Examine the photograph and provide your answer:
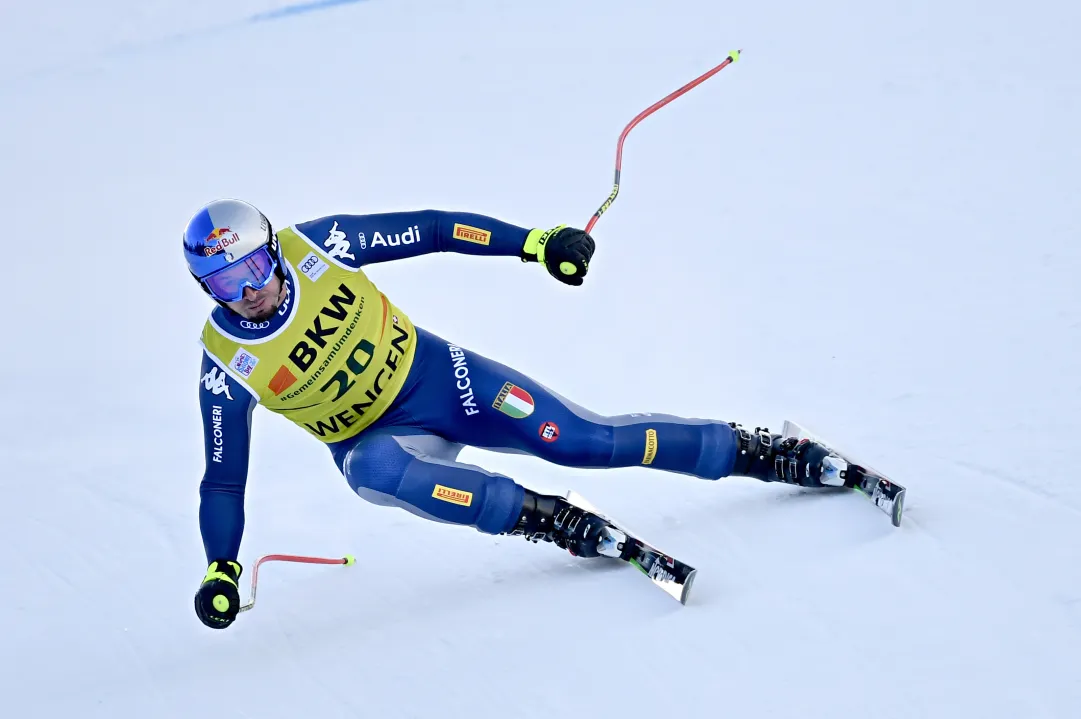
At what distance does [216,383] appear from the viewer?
3.47 metres

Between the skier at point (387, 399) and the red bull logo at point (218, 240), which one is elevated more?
the red bull logo at point (218, 240)

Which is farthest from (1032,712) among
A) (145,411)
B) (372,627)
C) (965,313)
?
(145,411)

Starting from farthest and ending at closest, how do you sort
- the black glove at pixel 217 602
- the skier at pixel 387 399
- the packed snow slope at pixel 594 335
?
the skier at pixel 387 399 → the black glove at pixel 217 602 → the packed snow slope at pixel 594 335

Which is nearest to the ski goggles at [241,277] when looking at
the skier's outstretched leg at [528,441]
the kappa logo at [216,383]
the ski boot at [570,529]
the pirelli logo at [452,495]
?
the kappa logo at [216,383]

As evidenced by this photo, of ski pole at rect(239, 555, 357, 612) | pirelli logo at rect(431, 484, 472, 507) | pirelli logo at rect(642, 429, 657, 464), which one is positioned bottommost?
ski pole at rect(239, 555, 357, 612)

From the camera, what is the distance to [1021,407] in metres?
3.90

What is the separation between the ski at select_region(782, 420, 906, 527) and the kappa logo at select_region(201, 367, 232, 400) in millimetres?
1817

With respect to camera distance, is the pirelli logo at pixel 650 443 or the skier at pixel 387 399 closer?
the skier at pixel 387 399

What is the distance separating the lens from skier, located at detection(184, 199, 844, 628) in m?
3.41

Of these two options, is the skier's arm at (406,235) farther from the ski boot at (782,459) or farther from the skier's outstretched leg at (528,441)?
the ski boot at (782,459)

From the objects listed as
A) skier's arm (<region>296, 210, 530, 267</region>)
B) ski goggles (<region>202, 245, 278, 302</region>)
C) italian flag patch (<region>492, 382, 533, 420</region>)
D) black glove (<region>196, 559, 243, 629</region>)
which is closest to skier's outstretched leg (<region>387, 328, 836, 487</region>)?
italian flag patch (<region>492, 382, 533, 420</region>)

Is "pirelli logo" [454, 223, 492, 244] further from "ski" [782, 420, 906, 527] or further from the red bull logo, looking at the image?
"ski" [782, 420, 906, 527]

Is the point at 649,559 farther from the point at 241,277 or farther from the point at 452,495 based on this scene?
the point at 241,277

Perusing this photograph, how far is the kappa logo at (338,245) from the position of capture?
3.62 metres
